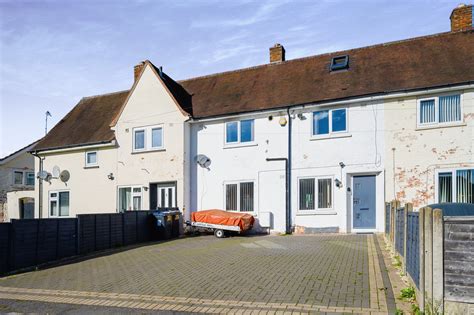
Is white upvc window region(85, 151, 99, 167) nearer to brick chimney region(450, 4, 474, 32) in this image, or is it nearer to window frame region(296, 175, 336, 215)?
window frame region(296, 175, 336, 215)

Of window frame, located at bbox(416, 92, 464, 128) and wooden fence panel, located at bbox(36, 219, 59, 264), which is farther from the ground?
window frame, located at bbox(416, 92, 464, 128)

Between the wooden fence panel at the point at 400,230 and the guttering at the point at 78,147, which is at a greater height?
the guttering at the point at 78,147

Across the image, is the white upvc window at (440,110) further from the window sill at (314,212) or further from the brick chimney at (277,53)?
the brick chimney at (277,53)

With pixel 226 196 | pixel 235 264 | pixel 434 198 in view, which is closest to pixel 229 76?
pixel 226 196

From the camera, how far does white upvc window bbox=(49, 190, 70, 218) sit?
81.8 feet

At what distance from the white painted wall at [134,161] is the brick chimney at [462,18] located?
43.0ft

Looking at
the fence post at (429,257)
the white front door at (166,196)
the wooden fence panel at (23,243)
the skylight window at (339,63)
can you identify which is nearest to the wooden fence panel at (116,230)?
the wooden fence panel at (23,243)

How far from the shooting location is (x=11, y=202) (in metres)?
28.8

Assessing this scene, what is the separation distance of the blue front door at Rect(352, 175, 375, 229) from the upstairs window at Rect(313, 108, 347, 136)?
2.23 metres

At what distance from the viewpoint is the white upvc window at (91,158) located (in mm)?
23938

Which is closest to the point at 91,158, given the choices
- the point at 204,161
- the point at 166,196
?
the point at 166,196


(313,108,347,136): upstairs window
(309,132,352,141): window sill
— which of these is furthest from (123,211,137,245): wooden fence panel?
(313,108,347,136): upstairs window

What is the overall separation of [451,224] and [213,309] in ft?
13.4

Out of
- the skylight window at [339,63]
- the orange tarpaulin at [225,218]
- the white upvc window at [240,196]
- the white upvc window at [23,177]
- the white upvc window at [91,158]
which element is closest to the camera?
the orange tarpaulin at [225,218]
